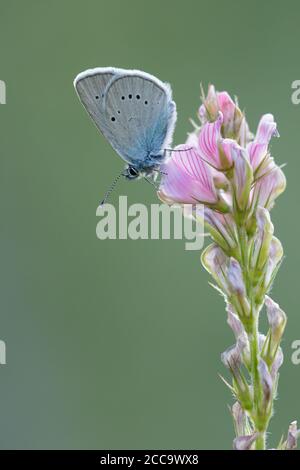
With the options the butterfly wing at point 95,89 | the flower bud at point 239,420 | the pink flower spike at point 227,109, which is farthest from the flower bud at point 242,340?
the butterfly wing at point 95,89

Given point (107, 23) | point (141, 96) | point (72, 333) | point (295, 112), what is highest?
point (107, 23)

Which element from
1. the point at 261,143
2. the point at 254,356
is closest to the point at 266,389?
the point at 254,356

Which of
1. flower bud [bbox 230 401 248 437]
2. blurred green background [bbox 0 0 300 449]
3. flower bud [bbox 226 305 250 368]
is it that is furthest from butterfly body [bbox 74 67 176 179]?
blurred green background [bbox 0 0 300 449]

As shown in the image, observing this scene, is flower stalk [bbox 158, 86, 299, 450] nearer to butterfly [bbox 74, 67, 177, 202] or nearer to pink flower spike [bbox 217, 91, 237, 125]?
pink flower spike [bbox 217, 91, 237, 125]

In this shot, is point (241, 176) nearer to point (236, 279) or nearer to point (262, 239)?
point (262, 239)

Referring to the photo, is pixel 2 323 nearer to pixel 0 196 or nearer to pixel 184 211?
pixel 0 196

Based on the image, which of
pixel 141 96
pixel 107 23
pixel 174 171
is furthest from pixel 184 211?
pixel 107 23
